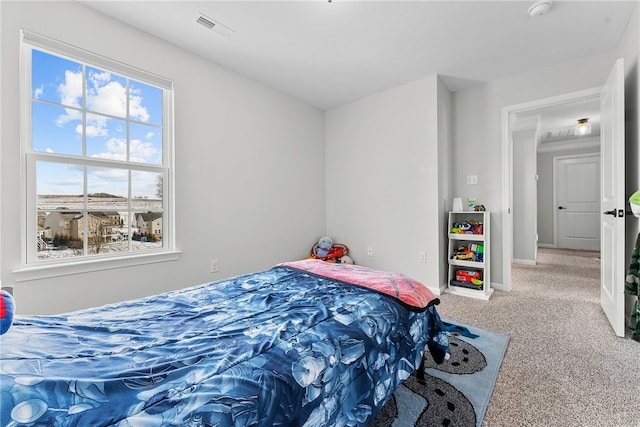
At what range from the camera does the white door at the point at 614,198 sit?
212 cm

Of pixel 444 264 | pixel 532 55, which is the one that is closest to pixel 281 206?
pixel 444 264

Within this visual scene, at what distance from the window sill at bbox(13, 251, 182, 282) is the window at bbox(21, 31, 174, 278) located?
2.1 inches

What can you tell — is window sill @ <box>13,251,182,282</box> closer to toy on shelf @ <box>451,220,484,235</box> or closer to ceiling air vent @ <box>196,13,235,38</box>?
ceiling air vent @ <box>196,13,235,38</box>

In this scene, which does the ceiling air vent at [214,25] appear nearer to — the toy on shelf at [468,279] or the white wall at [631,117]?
the white wall at [631,117]

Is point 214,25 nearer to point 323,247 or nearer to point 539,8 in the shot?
point 539,8

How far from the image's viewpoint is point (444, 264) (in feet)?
11.1

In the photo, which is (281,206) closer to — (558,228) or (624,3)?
(624,3)

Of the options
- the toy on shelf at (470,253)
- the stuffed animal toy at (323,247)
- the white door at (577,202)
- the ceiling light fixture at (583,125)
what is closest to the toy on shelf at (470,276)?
the toy on shelf at (470,253)

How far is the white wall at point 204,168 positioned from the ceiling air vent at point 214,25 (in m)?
0.50

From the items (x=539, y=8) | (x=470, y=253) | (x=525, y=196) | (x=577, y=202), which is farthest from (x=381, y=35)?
(x=577, y=202)

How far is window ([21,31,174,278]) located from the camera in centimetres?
197

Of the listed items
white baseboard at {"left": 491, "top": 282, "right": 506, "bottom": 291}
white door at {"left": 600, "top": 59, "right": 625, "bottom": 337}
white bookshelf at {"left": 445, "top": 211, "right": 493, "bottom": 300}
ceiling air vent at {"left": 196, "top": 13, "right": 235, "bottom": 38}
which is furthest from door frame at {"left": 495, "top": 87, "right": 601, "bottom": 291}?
ceiling air vent at {"left": 196, "top": 13, "right": 235, "bottom": 38}

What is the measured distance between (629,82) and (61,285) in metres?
4.84

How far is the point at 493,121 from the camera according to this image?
3.38m
